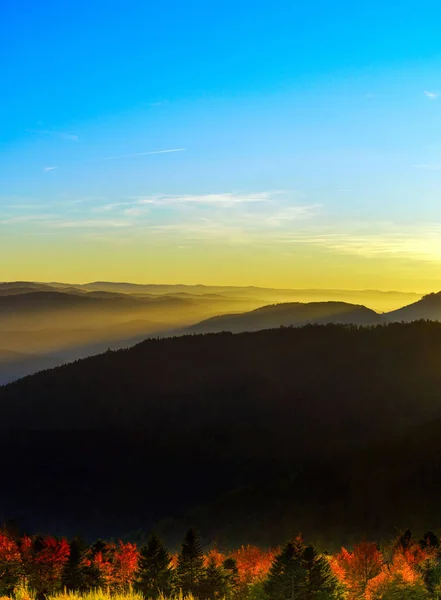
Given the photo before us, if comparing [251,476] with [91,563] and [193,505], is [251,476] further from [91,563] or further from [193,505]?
[91,563]

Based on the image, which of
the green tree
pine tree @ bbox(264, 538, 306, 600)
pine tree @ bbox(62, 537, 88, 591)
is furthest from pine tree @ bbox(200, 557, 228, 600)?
the green tree

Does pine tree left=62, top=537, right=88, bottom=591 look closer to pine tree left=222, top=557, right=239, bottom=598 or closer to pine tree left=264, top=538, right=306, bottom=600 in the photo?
pine tree left=222, top=557, right=239, bottom=598

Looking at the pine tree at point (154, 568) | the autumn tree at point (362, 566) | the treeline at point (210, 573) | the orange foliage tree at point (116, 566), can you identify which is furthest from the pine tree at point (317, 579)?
the orange foliage tree at point (116, 566)

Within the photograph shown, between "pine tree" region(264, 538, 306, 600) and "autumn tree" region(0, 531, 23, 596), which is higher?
"pine tree" region(264, 538, 306, 600)

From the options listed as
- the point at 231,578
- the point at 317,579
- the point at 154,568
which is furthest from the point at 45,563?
the point at 317,579

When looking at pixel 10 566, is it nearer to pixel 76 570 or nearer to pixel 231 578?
pixel 76 570

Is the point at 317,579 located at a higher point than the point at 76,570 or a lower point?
higher

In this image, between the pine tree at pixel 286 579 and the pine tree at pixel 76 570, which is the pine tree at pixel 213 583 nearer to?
the pine tree at pixel 76 570

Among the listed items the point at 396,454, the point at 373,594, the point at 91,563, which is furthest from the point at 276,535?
the point at 373,594
